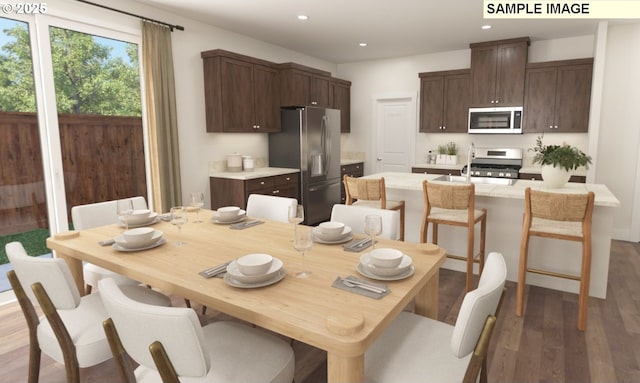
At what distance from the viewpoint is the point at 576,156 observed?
120 inches

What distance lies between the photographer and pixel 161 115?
13.5 feet

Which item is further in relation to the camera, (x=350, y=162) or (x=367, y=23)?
(x=350, y=162)

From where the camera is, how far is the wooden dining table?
A: 1.17m

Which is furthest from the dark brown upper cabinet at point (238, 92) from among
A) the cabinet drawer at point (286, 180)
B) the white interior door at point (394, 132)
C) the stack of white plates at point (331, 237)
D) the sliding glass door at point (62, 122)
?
the stack of white plates at point (331, 237)

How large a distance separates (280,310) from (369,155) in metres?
6.04

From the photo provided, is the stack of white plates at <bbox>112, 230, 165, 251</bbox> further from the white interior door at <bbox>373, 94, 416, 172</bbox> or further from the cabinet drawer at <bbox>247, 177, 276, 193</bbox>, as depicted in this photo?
the white interior door at <bbox>373, 94, 416, 172</bbox>

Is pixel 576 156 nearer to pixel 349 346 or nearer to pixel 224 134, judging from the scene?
pixel 349 346

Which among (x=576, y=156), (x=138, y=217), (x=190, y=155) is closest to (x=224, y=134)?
(x=190, y=155)

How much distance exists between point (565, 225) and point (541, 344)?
955 mm

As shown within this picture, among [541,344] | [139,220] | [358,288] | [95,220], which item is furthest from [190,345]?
[541,344]

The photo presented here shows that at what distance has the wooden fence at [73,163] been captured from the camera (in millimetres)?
3213

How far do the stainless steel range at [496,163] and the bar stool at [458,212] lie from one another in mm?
2488

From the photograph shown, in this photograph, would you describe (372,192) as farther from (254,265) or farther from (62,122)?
(62,122)

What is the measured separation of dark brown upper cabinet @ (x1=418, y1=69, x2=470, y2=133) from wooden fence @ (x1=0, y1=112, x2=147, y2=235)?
4.30 m
